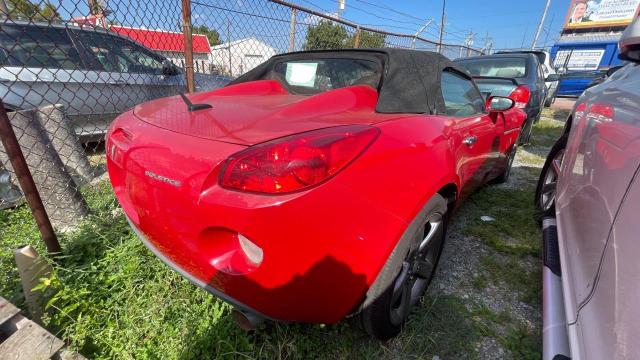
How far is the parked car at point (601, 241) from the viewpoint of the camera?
0.87 m

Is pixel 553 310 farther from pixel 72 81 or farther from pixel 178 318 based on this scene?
pixel 72 81

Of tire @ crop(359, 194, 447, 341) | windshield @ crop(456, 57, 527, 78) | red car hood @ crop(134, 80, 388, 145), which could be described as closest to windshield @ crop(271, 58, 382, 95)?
red car hood @ crop(134, 80, 388, 145)

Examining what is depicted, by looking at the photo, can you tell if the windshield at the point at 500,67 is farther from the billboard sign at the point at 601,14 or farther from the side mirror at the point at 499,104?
the billboard sign at the point at 601,14

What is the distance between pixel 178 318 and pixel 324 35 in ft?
19.5

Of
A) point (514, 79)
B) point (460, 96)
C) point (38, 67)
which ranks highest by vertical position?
point (514, 79)

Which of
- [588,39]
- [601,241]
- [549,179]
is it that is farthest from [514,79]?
[588,39]

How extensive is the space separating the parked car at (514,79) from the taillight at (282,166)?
401 cm

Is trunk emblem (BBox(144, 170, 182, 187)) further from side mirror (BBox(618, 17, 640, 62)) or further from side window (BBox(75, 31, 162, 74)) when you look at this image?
side window (BBox(75, 31, 162, 74))

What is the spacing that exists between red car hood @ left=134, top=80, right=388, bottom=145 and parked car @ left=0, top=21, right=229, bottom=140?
266cm

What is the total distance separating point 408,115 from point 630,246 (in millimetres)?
967

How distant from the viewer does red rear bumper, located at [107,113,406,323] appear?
100 cm

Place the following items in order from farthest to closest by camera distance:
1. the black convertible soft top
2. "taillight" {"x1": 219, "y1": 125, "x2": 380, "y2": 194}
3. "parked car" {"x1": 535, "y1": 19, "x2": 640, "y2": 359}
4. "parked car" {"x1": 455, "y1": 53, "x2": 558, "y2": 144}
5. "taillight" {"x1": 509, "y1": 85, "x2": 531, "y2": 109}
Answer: "parked car" {"x1": 455, "y1": 53, "x2": 558, "y2": 144}
"taillight" {"x1": 509, "y1": 85, "x2": 531, "y2": 109}
the black convertible soft top
"taillight" {"x1": 219, "y1": 125, "x2": 380, "y2": 194}
"parked car" {"x1": 535, "y1": 19, "x2": 640, "y2": 359}

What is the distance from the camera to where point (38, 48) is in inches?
132

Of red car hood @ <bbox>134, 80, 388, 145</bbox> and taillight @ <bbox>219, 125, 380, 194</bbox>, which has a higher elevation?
red car hood @ <bbox>134, 80, 388, 145</bbox>
